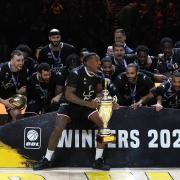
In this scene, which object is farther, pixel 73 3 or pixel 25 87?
pixel 73 3

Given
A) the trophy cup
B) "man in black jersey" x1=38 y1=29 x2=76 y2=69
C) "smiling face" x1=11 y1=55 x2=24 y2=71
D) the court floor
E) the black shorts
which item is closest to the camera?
the court floor

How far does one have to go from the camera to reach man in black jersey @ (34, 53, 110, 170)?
24.1 feet

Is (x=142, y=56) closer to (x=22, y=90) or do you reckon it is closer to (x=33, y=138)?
(x=22, y=90)

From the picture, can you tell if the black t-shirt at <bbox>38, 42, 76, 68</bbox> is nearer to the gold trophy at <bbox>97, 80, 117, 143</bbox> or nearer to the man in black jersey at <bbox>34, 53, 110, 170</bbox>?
the man in black jersey at <bbox>34, 53, 110, 170</bbox>

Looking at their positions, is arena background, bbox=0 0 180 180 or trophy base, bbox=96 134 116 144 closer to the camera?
trophy base, bbox=96 134 116 144

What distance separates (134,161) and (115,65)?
5.11 feet

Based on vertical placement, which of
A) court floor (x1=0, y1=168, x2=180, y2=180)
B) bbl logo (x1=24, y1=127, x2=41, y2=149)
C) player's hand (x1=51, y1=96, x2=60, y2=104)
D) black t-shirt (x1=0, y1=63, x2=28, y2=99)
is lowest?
court floor (x1=0, y1=168, x2=180, y2=180)

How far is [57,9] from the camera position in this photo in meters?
11.3

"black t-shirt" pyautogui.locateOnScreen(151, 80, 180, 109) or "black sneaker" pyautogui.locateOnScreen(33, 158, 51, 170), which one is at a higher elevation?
"black t-shirt" pyautogui.locateOnScreen(151, 80, 180, 109)

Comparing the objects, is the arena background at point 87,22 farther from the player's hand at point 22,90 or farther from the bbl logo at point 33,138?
the bbl logo at point 33,138

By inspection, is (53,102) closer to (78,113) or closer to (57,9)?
(78,113)

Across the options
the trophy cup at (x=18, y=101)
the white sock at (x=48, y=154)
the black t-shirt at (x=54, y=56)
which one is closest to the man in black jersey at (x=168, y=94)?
the white sock at (x=48, y=154)

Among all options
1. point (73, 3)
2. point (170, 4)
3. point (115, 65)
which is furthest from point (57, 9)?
point (115, 65)

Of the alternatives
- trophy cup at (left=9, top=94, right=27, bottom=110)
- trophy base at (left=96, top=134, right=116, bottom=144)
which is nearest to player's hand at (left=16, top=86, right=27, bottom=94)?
trophy cup at (left=9, top=94, right=27, bottom=110)
